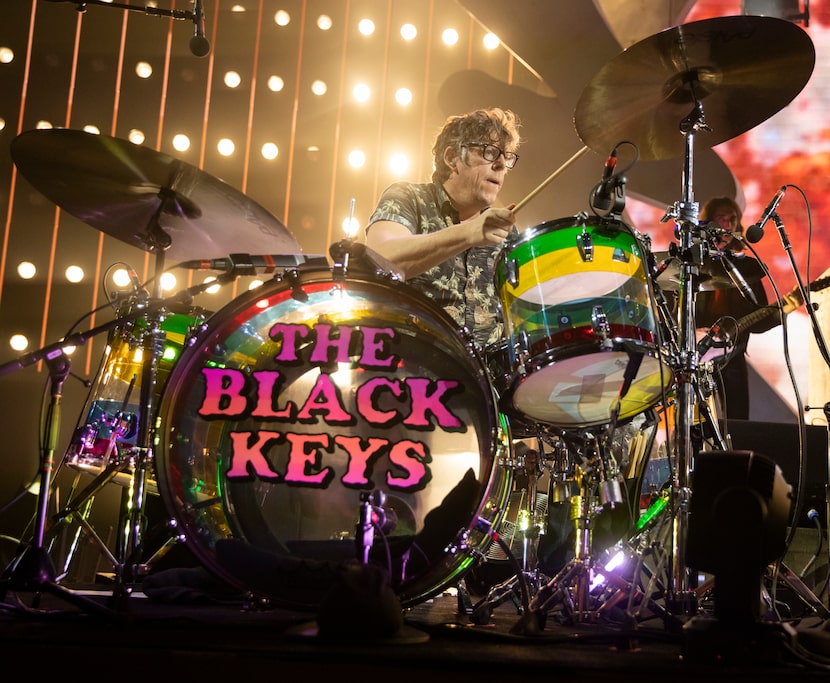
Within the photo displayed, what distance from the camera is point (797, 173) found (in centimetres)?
469

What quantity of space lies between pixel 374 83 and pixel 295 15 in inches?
24.9

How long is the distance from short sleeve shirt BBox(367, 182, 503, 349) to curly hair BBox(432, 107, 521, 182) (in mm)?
241

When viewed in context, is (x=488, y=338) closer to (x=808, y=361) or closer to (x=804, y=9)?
(x=808, y=361)

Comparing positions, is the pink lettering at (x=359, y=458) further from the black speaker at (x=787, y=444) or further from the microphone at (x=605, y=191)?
the black speaker at (x=787, y=444)

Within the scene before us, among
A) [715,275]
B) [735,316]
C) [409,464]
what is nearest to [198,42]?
[409,464]

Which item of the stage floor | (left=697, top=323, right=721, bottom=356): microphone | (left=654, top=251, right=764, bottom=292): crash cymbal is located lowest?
the stage floor

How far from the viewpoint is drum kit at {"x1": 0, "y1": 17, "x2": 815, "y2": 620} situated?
2.25 m

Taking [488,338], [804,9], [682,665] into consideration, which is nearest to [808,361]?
[804,9]

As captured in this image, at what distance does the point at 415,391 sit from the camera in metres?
2.33

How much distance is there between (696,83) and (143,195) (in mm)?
1873

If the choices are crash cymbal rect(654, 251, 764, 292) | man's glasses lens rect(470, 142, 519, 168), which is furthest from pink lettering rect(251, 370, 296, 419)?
crash cymbal rect(654, 251, 764, 292)

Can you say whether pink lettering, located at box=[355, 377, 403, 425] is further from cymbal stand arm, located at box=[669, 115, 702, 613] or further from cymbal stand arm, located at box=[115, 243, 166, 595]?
cymbal stand arm, located at box=[669, 115, 702, 613]

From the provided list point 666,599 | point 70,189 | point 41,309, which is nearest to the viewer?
point 666,599

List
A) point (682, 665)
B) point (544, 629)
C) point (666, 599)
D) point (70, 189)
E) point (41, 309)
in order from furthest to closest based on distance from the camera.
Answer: point (41, 309) < point (70, 189) < point (666, 599) < point (544, 629) < point (682, 665)
